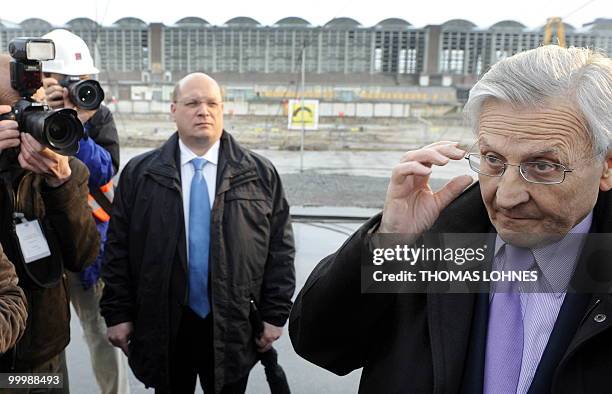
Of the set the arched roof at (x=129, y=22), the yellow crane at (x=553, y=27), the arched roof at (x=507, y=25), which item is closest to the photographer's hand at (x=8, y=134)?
the arched roof at (x=129, y=22)

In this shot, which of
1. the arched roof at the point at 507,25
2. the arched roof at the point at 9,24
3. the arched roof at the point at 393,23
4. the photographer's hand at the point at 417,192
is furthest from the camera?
the arched roof at the point at 393,23

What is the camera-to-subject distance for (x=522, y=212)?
2.81 feet

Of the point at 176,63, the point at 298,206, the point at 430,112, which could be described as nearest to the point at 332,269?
the point at 298,206

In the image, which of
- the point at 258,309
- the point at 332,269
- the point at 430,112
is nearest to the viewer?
the point at 332,269

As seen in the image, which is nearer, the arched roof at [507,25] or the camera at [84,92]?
the camera at [84,92]

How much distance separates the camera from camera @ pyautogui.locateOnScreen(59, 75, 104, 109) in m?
1.97

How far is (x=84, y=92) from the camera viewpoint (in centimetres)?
199

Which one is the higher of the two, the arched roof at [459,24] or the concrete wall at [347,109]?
the arched roof at [459,24]

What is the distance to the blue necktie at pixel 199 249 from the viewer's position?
188cm

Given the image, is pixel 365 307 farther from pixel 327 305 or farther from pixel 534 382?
pixel 534 382

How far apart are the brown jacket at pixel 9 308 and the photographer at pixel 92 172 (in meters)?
0.88

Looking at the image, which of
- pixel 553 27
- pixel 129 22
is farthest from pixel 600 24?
pixel 129 22

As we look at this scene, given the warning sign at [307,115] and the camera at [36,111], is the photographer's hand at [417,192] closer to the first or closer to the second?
the camera at [36,111]

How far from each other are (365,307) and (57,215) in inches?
42.8
